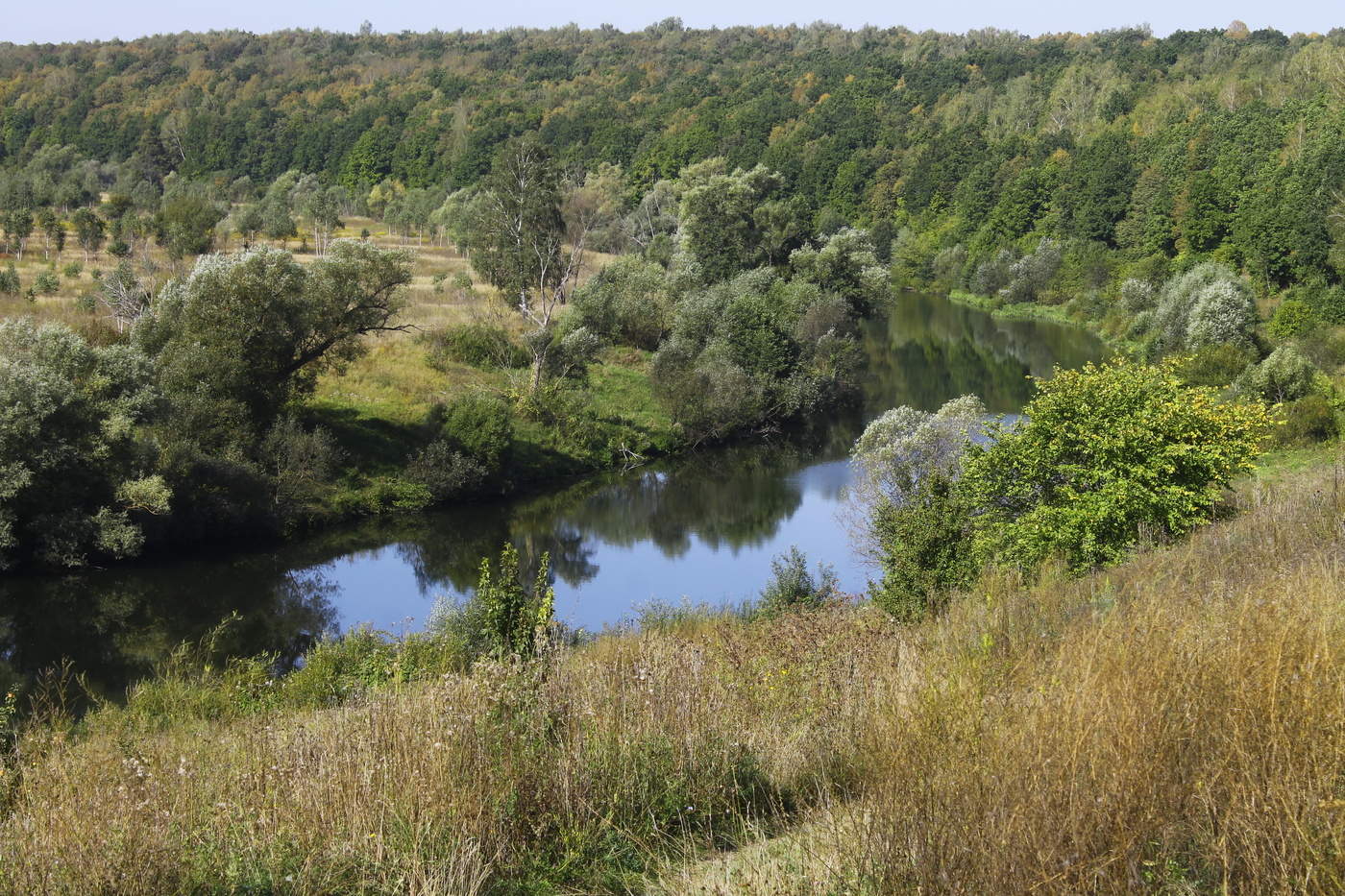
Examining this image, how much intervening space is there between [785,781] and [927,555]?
8694mm

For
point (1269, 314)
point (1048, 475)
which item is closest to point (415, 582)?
point (1048, 475)

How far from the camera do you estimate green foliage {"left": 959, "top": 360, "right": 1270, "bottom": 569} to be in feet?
42.8

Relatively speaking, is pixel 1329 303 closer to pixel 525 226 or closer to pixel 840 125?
pixel 525 226

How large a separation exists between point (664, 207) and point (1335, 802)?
6439cm

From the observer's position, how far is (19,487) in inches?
741

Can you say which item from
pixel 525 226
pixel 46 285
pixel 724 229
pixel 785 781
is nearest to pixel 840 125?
pixel 724 229

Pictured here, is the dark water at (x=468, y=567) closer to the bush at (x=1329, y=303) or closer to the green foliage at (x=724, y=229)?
the green foliage at (x=724, y=229)

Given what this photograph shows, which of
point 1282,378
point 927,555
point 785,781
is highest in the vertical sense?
point 785,781

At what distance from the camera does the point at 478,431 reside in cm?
2744

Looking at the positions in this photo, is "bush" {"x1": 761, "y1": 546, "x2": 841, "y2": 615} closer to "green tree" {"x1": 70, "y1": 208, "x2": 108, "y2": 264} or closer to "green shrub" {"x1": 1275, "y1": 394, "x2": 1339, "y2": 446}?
"green shrub" {"x1": 1275, "y1": 394, "x2": 1339, "y2": 446}

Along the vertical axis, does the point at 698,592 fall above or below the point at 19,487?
below

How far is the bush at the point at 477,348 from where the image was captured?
35.3 meters

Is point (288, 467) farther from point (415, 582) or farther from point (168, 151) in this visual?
point (168, 151)

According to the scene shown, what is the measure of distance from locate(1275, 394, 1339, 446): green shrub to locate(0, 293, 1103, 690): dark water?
1057 centimetres
